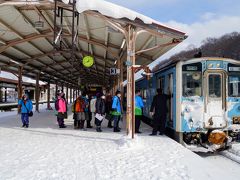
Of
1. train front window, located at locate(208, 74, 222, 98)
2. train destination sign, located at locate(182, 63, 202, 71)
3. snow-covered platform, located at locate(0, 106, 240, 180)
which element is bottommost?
snow-covered platform, located at locate(0, 106, 240, 180)

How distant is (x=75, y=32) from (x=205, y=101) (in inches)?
218

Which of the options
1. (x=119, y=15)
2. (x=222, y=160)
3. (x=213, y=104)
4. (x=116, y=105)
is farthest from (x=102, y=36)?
(x=222, y=160)

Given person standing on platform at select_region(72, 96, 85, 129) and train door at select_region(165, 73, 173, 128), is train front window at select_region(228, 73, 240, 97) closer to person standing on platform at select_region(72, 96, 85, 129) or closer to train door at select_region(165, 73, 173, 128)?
train door at select_region(165, 73, 173, 128)

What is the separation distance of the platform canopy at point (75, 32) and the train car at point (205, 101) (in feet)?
3.81

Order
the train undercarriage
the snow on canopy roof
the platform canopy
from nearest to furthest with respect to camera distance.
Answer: the snow on canopy roof → the platform canopy → the train undercarriage

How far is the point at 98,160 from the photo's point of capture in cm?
704

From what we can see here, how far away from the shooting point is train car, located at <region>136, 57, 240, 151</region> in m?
9.66

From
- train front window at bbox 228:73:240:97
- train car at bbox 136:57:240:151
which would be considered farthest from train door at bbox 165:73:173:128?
train front window at bbox 228:73:240:97

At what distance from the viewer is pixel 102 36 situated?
1325cm

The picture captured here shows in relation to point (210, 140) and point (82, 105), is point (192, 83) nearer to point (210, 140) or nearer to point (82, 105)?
point (210, 140)

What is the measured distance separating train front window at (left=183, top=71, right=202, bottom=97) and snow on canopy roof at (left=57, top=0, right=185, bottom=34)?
6.69ft

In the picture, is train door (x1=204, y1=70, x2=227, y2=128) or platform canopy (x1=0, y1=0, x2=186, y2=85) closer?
platform canopy (x1=0, y1=0, x2=186, y2=85)

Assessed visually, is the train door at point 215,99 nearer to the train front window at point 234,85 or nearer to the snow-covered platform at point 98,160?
the train front window at point 234,85

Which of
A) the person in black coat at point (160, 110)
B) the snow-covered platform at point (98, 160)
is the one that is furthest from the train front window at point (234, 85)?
the snow-covered platform at point (98, 160)
